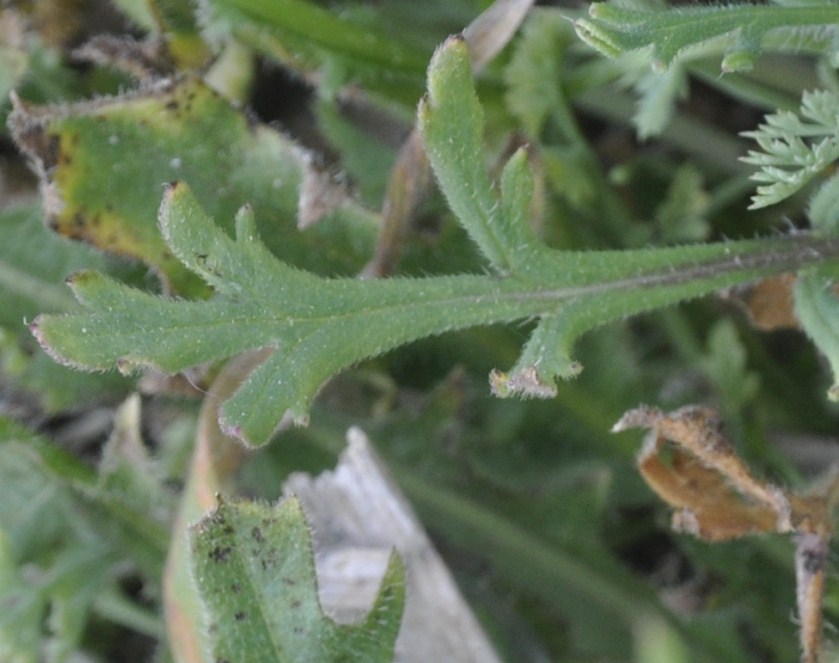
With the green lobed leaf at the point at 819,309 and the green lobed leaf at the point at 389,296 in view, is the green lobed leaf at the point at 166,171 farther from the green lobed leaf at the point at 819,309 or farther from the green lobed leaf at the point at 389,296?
the green lobed leaf at the point at 819,309

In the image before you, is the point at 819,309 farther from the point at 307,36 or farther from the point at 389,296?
the point at 307,36

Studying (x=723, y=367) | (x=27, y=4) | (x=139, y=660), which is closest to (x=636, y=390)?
(x=723, y=367)

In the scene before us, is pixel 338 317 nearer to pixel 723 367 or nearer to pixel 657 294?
pixel 657 294

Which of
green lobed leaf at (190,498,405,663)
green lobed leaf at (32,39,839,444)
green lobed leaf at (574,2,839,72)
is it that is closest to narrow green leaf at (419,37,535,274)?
green lobed leaf at (32,39,839,444)

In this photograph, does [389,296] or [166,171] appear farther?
[166,171]

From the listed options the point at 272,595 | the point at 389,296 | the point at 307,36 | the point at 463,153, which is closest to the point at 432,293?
the point at 389,296

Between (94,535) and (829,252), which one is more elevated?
(829,252)
